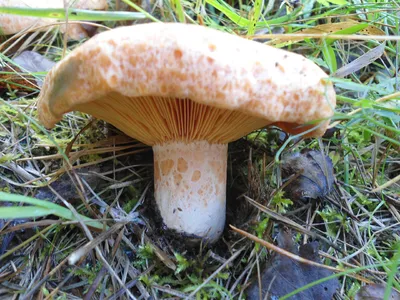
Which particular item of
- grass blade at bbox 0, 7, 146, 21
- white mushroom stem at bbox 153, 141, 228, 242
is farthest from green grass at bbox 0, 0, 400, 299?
white mushroom stem at bbox 153, 141, 228, 242

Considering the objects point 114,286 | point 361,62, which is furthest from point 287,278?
point 361,62

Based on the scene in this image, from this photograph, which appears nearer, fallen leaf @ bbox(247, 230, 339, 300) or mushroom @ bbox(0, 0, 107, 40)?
fallen leaf @ bbox(247, 230, 339, 300)

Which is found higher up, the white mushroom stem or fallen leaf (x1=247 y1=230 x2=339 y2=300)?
the white mushroom stem

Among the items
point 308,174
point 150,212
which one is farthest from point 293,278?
point 150,212

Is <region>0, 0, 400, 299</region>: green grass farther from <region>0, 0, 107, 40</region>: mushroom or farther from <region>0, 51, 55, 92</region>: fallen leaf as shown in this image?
<region>0, 0, 107, 40</region>: mushroom

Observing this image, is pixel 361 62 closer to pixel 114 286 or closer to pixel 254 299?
pixel 254 299

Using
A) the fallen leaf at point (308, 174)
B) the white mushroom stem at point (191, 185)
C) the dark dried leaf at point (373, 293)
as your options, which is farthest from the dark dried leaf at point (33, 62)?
the dark dried leaf at point (373, 293)
